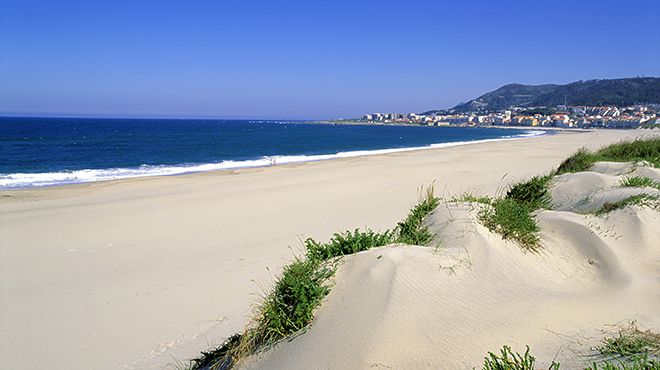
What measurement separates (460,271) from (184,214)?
10.8m

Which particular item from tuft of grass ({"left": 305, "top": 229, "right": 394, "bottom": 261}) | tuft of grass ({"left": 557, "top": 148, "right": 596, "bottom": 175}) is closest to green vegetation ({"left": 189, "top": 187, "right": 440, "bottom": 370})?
tuft of grass ({"left": 305, "top": 229, "right": 394, "bottom": 261})

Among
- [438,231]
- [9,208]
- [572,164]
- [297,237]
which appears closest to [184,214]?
[297,237]

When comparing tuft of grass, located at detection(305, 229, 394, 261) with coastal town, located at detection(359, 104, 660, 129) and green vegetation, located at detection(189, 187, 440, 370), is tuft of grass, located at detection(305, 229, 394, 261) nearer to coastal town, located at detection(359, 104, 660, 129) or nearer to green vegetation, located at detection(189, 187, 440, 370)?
green vegetation, located at detection(189, 187, 440, 370)

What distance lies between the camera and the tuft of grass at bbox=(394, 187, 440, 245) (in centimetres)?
496

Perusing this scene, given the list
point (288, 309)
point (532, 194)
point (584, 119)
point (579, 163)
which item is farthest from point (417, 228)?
point (584, 119)

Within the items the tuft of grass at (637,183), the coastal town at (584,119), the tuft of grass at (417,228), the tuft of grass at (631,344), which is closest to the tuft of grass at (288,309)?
the tuft of grass at (417,228)

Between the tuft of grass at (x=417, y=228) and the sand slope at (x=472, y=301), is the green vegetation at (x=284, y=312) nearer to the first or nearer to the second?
the sand slope at (x=472, y=301)

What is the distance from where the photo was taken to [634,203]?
6453 mm

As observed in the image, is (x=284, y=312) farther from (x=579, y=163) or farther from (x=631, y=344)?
(x=579, y=163)

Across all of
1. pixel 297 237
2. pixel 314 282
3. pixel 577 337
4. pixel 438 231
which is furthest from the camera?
pixel 297 237

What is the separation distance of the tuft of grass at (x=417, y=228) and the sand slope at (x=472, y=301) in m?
0.15

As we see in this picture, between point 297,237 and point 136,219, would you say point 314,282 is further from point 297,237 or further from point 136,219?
point 136,219

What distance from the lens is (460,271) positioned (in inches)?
169

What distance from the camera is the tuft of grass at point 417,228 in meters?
4.96
